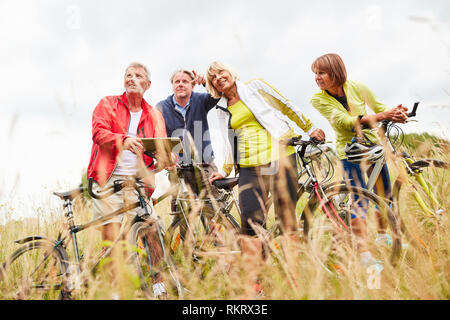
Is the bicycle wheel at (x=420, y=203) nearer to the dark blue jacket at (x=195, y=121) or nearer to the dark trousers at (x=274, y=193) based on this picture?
the dark trousers at (x=274, y=193)

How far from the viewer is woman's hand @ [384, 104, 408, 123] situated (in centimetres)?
290

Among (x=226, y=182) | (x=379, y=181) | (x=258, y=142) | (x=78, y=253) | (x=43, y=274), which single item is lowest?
(x=43, y=274)

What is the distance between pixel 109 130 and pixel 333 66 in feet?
7.35

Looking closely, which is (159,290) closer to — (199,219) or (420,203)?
(199,219)

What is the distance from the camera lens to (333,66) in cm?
320

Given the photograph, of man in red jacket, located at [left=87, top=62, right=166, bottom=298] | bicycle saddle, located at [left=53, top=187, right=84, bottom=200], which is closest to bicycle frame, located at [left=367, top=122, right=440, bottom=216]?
man in red jacket, located at [left=87, top=62, right=166, bottom=298]

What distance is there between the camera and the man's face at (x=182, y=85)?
4.02 meters

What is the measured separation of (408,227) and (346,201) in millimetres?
614

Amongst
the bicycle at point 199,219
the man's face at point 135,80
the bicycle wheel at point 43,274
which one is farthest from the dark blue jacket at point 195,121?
the bicycle wheel at point 43,274

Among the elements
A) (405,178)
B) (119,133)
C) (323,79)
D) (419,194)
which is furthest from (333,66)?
(119,133)

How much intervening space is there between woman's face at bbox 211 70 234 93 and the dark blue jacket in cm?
105

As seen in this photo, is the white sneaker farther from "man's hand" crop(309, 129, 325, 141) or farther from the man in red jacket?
"man's hand" crop(309, 129, 325, 141)
